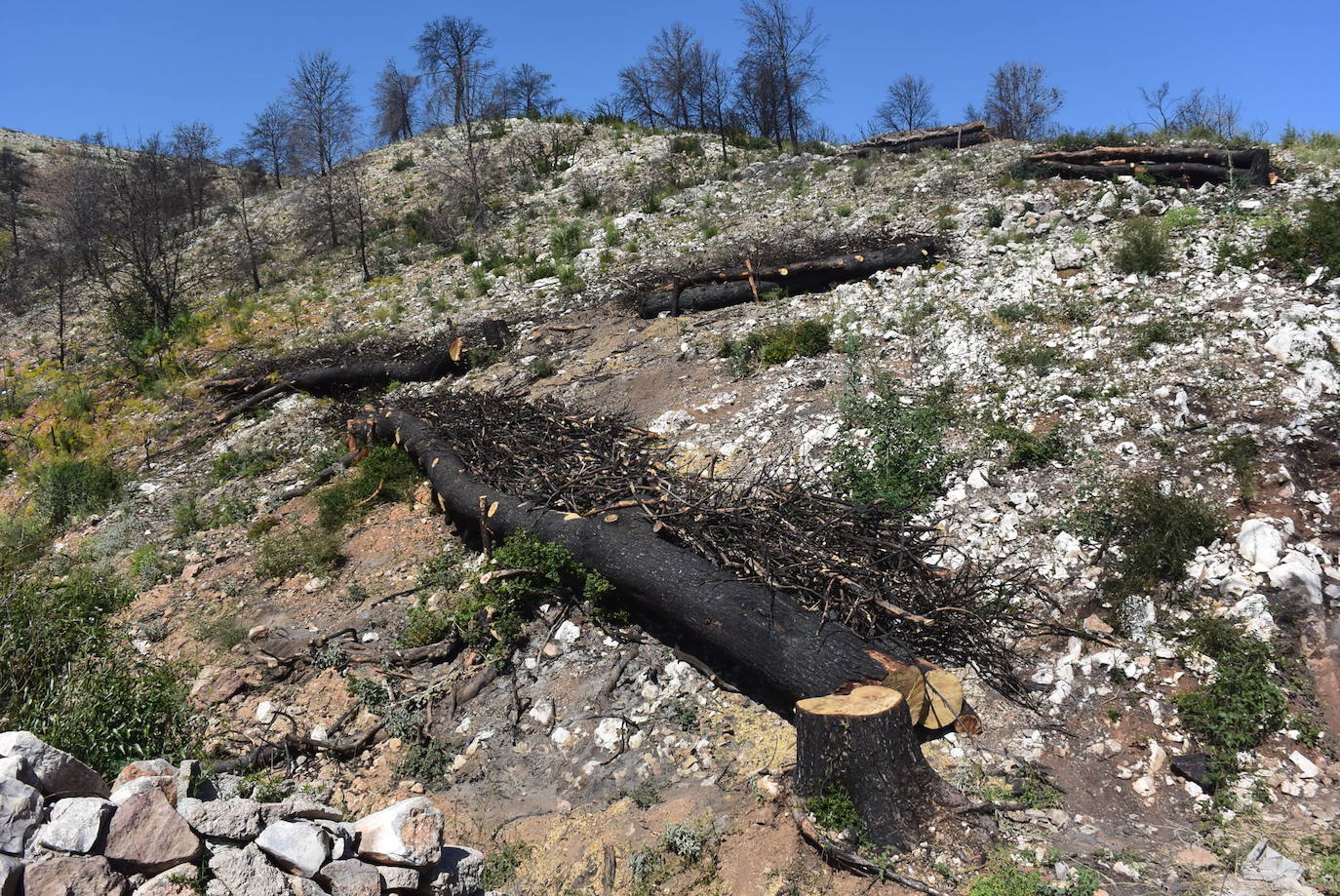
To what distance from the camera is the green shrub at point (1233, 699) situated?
3.55 m

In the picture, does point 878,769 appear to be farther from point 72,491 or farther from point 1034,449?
point 72,491

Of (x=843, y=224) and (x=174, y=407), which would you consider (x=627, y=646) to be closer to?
(x=843, y=224)

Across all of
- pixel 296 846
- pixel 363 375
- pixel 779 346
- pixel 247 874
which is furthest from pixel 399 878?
pixel 363 375

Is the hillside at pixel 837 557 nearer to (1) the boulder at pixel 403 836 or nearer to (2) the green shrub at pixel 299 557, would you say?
(2) the green shrub at pixel 299 557

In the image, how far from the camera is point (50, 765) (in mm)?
3000

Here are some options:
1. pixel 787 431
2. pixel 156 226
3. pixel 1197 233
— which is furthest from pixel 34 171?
pixel 1197 233

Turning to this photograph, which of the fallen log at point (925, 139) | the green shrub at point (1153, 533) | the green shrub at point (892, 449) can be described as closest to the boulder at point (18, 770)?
the green shrub at point (892, 449)

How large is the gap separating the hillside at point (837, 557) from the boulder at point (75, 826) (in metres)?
1.11

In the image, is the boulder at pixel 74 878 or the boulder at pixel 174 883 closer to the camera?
the boulder at pixel 74 878

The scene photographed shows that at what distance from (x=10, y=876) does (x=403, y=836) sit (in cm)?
130

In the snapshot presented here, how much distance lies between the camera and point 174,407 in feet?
38.3

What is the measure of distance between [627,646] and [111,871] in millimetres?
2852

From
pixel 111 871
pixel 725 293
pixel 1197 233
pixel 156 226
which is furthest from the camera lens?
pixel 156 226

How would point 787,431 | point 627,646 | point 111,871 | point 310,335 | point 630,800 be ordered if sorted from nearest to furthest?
point 111,871
point 630,800
point 627,646
point 787,431
point 310,335
